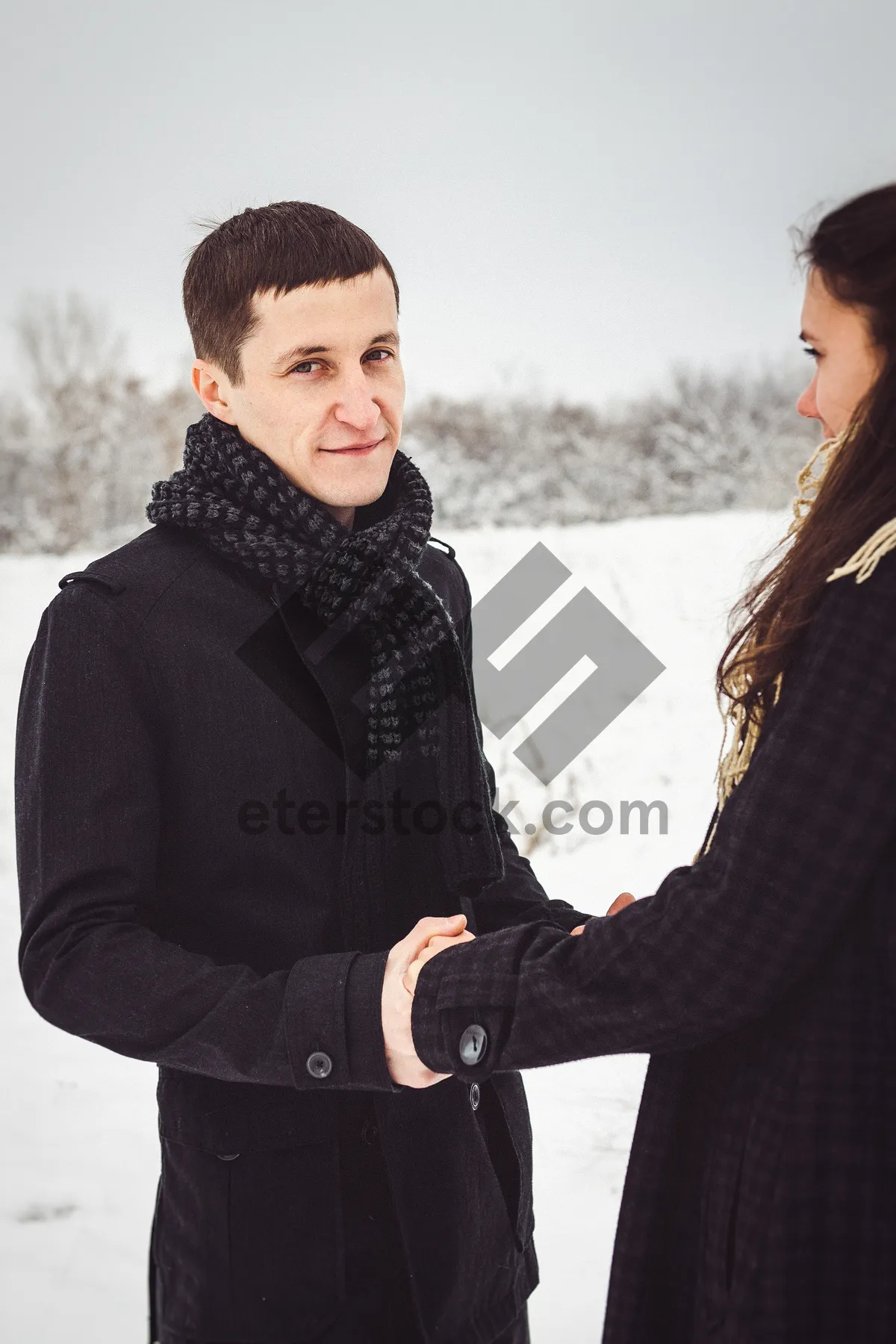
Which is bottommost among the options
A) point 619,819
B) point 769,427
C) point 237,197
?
point 619,819

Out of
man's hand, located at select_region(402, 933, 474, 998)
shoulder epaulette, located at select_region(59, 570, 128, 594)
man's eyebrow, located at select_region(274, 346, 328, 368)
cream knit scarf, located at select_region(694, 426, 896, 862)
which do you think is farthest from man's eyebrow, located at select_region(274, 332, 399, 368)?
man's hand, located at select_region(402, 933, 474, 998)

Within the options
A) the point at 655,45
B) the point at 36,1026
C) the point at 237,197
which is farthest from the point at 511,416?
the point at 237,197

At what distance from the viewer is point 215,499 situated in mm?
1223

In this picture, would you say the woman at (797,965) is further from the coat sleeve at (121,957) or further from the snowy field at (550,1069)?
the snowy field at (550,1069)

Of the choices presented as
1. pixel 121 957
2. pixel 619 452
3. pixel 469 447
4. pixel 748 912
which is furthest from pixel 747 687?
pixel 619 452

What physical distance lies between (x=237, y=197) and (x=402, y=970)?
3.12ft

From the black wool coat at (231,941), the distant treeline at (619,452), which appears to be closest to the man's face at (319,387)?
the black wool coat at (231,941)

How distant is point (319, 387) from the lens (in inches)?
48.8

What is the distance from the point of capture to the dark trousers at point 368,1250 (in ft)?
3.83

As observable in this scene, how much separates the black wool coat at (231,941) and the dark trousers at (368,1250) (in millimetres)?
18

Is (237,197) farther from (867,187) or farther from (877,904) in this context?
(877,904)

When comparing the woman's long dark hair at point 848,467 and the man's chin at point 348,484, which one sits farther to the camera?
the man's chin at point 348,484

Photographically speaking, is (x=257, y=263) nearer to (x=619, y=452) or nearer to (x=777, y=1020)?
(x=777, y=1020)

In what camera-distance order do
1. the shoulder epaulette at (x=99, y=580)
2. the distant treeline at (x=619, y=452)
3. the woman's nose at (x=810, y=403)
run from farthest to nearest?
1. the distant treeline at (x=619, y=452)
2. the shoulder epaulette at (x=99, y=580)
3. the woman's nose at (x=810, y=403)
